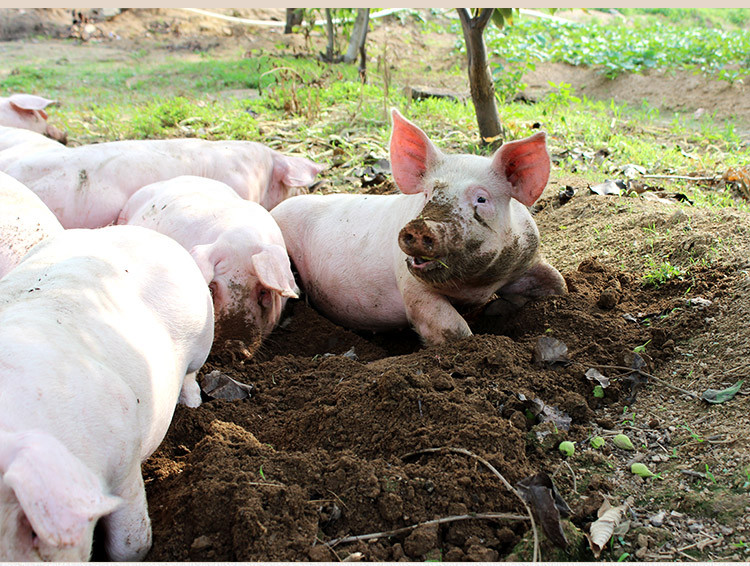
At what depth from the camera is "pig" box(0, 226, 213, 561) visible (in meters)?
1.78

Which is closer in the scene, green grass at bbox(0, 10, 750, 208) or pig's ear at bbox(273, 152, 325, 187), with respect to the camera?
pig's ear at bbox(273, 152, 325, 187)

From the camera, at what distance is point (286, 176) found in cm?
620

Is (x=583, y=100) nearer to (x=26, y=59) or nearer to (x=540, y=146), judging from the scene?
(x=540, y=146)

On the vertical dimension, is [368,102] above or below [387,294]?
above

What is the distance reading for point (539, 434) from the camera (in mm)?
2779

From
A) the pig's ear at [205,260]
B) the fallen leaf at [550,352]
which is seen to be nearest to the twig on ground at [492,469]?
the fallen leaf at [550,352]

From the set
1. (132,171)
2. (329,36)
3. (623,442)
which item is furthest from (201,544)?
(329,36)

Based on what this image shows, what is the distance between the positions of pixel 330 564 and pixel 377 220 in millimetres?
2879

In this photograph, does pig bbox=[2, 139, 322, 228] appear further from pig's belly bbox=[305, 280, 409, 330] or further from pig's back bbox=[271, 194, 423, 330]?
pig's belly bbox=[305, 280, 409, 330]

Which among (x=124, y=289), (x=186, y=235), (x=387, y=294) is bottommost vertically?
(x=387, y=294)

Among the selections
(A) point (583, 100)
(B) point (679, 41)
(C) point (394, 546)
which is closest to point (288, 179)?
(C) point (394, 546)

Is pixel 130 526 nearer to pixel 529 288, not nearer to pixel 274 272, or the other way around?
pixel 274 272

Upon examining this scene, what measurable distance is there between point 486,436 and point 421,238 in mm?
1097

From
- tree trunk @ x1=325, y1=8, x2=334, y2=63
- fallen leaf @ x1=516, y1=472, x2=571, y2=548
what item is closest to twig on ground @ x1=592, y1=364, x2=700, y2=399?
fallen leaf @ x1=516, y1=472, x2=571, y2=548
